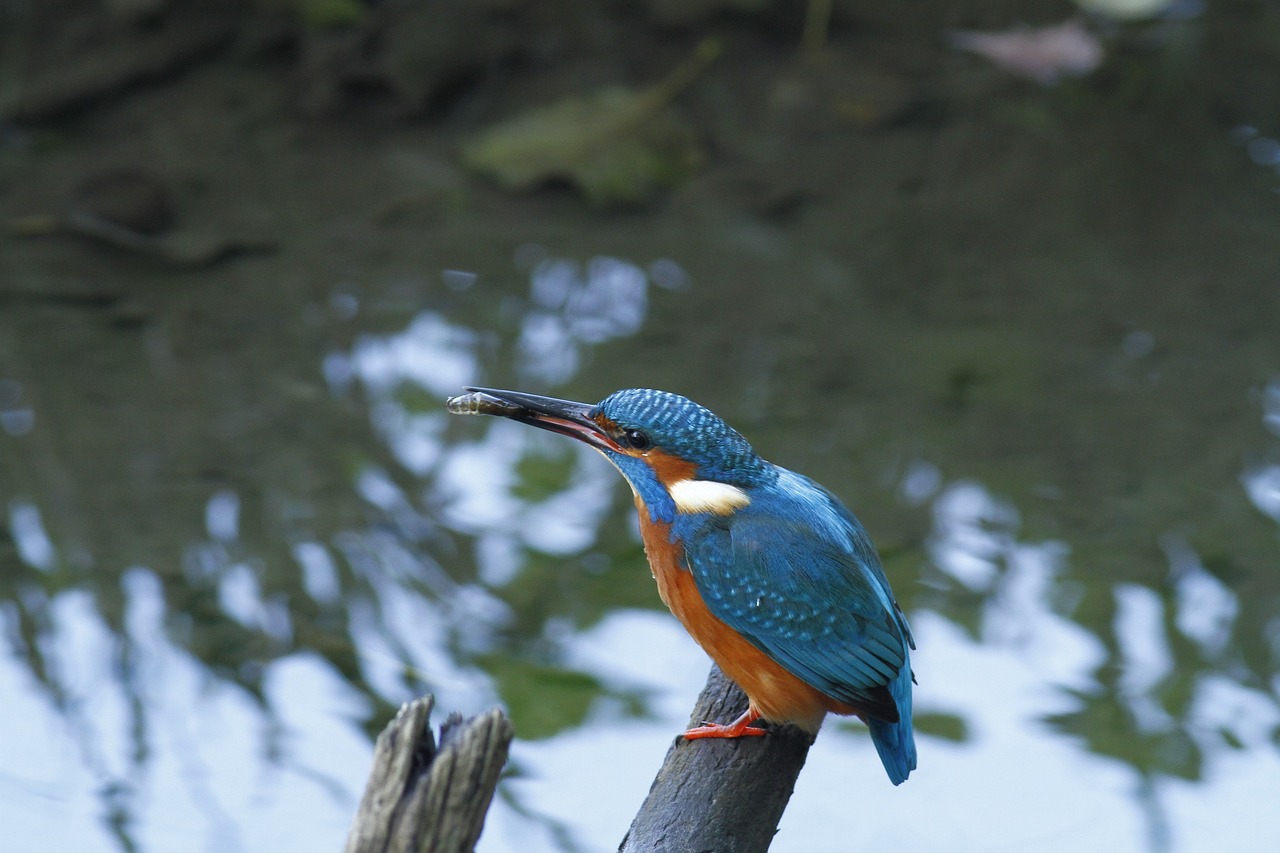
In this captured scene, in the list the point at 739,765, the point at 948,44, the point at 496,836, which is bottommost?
the point at 496,836

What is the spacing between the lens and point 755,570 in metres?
1.89

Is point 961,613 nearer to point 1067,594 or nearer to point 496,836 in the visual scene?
point 1067,594

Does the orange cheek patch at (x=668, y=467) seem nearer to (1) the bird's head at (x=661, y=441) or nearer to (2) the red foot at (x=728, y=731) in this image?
(1) the bird's head at (x=661, y=441)

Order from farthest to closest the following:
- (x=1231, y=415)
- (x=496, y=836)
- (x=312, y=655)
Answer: (x=1231, y=415) < (x=312, y=655) < (x=496, y=836)

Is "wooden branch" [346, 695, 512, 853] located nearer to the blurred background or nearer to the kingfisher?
the kingfisher

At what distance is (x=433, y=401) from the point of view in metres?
4.04

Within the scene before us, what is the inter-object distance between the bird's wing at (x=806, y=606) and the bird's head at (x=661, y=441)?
8 cm

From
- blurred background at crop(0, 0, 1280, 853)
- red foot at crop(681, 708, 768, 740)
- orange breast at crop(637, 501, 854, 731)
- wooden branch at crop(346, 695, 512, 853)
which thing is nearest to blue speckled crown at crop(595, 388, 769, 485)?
orange breast at crop(637, 501, 854, 731)

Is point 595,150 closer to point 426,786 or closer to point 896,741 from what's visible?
point 896,741

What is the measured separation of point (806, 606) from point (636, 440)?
0.36 meters

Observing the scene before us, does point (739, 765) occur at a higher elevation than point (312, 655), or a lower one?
higher

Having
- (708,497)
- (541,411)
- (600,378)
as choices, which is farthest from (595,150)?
(708,497)

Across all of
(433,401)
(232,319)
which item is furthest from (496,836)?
(232,319)

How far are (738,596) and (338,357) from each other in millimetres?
2610
